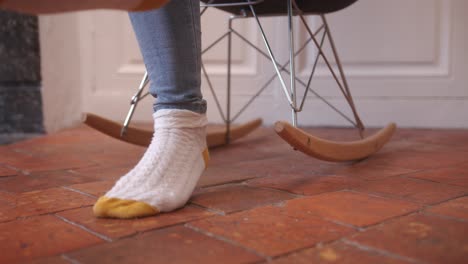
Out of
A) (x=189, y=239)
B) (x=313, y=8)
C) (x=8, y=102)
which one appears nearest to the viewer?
(x=189, y=239)

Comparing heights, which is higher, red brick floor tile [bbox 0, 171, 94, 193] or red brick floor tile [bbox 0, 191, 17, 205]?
red brick floor tile [bbox 0, 191, 17, 205]

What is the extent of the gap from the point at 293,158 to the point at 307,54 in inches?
29.7

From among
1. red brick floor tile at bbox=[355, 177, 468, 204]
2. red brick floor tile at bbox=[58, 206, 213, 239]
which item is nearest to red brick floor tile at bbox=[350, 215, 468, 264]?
red brick floor tile at bbox=[355, 177, 468, 204]

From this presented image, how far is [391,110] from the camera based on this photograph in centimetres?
195

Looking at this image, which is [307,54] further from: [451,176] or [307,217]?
[307,217]

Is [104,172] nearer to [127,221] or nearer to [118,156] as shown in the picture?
[118,156]

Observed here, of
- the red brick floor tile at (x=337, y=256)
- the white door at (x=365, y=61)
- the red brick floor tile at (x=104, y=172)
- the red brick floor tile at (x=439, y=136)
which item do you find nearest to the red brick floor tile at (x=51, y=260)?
the red brick floor tile at (x=337, y=256)

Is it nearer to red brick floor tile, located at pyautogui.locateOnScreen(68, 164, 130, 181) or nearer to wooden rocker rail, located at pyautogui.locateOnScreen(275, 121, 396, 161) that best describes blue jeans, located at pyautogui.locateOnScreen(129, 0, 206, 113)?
wooden rocker rail, located at pyautogui.locateOnScreen(275, 121, 396, 161)

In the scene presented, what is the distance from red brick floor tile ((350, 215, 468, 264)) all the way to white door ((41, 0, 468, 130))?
1.24 metres

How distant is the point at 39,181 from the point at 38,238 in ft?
1.38

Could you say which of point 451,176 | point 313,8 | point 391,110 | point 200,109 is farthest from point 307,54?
point 200,109

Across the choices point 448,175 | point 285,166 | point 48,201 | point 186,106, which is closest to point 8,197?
point 48,201

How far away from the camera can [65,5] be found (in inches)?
19.9

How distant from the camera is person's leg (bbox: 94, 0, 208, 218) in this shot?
0.79 metres
